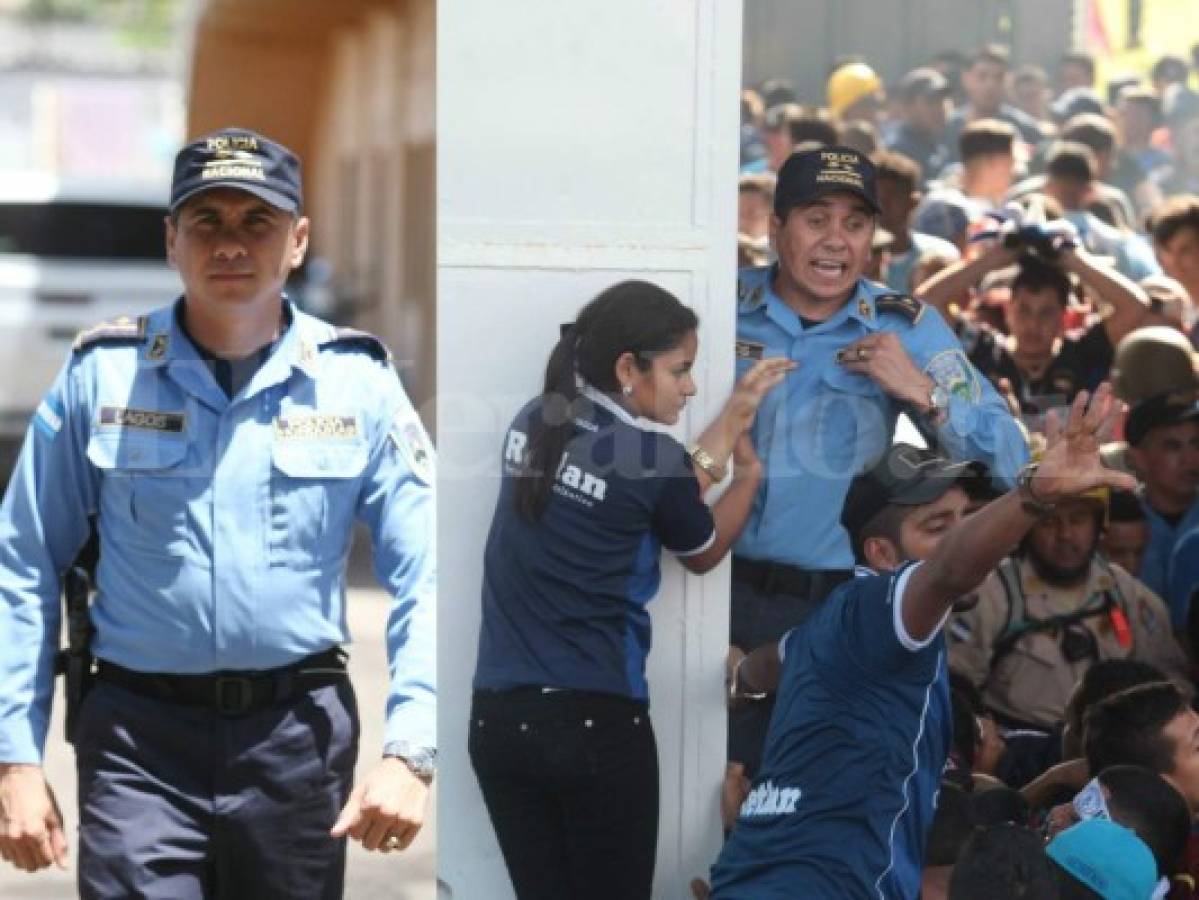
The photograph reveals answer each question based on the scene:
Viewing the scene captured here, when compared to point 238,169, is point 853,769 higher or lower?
lower

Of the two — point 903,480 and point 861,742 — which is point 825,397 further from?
point 861,742

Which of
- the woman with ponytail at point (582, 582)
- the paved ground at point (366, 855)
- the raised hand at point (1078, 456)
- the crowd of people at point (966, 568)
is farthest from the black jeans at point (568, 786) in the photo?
the paved ground at point (366, 855)

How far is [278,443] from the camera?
146 inches

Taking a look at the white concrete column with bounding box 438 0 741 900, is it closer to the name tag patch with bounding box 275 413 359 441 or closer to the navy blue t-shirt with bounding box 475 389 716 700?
the navy blue t-shirt with bounding box 475 389 716 700

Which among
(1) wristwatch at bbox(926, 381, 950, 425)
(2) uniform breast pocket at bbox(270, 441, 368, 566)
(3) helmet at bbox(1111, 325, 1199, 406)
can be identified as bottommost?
(2) uniform breast pocket at bbox(270, 441, 368, 566)

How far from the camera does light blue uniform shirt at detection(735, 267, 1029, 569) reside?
4082mm

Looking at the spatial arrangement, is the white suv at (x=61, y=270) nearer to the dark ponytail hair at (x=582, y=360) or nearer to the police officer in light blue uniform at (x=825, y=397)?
the police officer in light blue uniform at (x=825, y=397)

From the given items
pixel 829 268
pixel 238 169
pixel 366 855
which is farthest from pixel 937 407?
pixel 366 855

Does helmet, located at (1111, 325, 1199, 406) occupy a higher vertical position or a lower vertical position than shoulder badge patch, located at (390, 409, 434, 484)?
higher

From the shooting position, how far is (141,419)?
364cm

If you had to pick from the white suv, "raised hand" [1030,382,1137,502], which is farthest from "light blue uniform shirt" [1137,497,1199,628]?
the white suv

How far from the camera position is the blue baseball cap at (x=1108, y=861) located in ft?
11.6

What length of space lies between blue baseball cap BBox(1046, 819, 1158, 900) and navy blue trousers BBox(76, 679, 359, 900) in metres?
1.14

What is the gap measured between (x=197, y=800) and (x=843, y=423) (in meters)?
1.27
